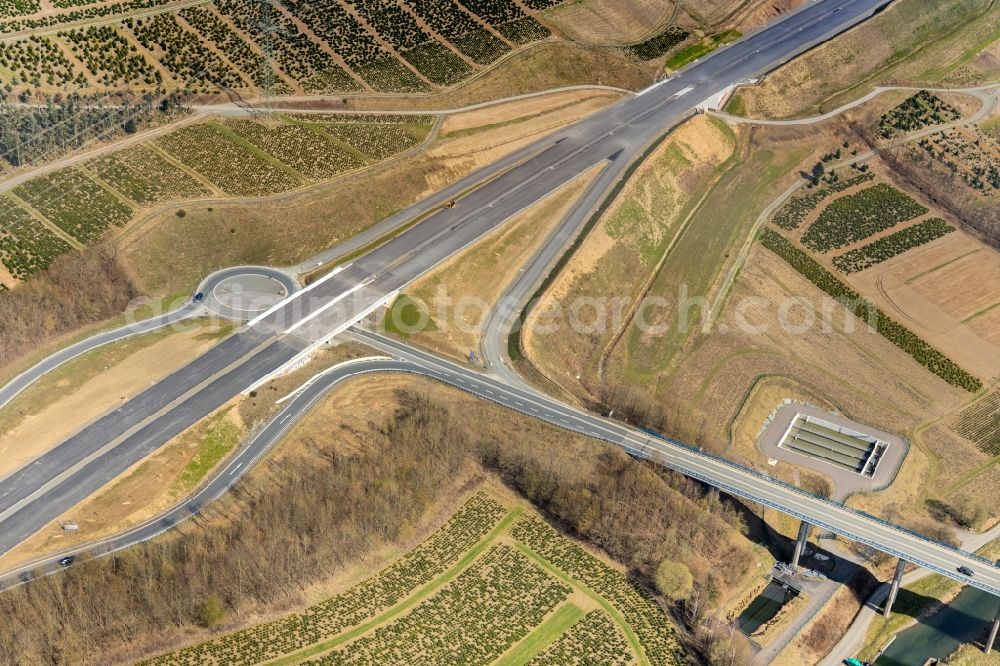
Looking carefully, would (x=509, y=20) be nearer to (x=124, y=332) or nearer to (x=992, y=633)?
(x=124, y=332)

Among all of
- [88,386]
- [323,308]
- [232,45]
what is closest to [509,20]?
[232,45]

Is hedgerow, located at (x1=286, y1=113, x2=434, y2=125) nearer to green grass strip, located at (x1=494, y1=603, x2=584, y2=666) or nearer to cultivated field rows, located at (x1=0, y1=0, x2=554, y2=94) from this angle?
cultivated field rows, located at (x1=0, y1=0, x2=554, y2=94)

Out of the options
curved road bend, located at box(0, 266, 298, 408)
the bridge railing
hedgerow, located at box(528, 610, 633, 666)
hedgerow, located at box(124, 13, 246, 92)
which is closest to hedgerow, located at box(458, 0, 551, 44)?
hedgerow, located at box(124, 13, 246, 92)

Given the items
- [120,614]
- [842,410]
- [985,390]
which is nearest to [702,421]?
[842,410]

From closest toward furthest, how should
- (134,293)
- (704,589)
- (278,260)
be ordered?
(704,589) < (134,293) < (278,260)

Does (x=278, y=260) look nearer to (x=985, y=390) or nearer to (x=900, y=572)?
(x=900, y=572)
